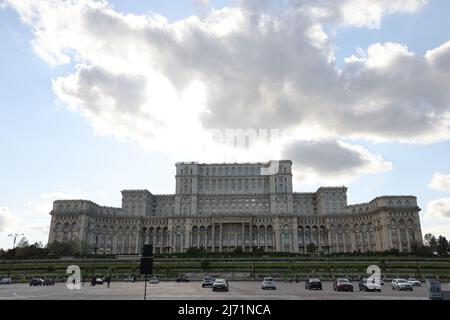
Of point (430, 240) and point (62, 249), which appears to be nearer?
point (62, 249)

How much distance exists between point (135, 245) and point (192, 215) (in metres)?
27.0

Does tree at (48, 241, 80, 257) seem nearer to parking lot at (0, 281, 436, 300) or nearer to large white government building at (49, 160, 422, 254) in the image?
large white government building at (49, 160, 422, 254)

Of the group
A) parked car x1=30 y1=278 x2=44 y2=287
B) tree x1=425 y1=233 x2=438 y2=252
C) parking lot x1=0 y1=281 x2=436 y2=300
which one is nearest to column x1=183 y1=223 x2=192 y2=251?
tree x1=425 y1=233 x2=438 y2=252

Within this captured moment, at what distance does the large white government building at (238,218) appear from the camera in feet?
450

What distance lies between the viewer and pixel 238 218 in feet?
476

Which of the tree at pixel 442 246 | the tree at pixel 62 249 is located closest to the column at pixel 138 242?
the tree at pixel 62 249

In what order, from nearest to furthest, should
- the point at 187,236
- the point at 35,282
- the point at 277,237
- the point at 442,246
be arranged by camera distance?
the point at 35,282, the point at 442,246, the point at 277,237, the point at 187,236

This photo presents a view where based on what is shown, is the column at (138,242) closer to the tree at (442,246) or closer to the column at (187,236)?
the column at (187,236)

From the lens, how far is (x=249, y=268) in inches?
3091

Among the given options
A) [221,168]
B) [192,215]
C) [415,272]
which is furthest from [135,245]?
[415,272]

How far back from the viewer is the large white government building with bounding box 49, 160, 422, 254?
450ft

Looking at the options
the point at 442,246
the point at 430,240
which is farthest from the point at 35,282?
the point at 430,240

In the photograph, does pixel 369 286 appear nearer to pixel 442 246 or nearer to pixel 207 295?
pixel 207 295
